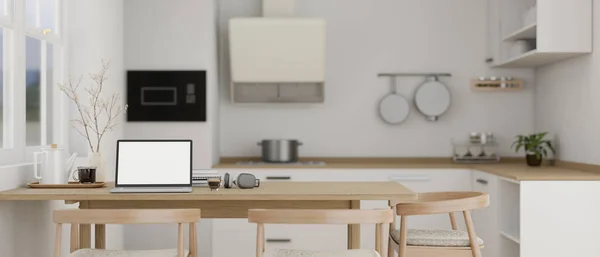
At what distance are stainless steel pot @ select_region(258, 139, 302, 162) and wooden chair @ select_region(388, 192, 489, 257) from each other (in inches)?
87.1

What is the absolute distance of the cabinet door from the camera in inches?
195

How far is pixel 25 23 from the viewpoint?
386 centimetres

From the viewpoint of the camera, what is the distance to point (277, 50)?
5605 mm

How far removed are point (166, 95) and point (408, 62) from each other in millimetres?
2008

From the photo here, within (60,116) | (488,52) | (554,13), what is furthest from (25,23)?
(488,52)

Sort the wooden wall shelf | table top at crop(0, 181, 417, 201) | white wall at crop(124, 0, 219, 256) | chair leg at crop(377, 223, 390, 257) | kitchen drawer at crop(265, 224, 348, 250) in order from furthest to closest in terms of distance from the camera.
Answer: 1. the wooden wall shelf
2. white wall at crop(124, 0, 219, 256)
3. kitchen drawer at crop(265, 224, 348, 250)
4. table top at crop(0, 181, 417, 201)
5. chair leg at crop(377, 223, 390, 257)

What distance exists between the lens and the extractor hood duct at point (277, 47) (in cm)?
557

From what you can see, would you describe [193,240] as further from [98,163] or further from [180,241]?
[98,163]

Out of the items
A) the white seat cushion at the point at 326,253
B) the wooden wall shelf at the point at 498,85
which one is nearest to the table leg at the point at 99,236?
the white seat cushion at the point at 326,253

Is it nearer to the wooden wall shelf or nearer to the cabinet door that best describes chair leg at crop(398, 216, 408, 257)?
the cabinet door

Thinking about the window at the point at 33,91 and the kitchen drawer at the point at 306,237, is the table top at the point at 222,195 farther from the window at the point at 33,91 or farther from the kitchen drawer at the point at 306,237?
the kitchen drawer at the point at 306,237

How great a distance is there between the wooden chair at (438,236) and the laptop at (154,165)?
1.00 metres

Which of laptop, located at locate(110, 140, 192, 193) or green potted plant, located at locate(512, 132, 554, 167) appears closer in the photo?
laptop, located at locate(110, 140, 192, 193)

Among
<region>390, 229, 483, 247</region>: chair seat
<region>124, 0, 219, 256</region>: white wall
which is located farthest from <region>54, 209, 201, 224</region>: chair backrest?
<region>124, 0, 219, 256</region>: white wall
